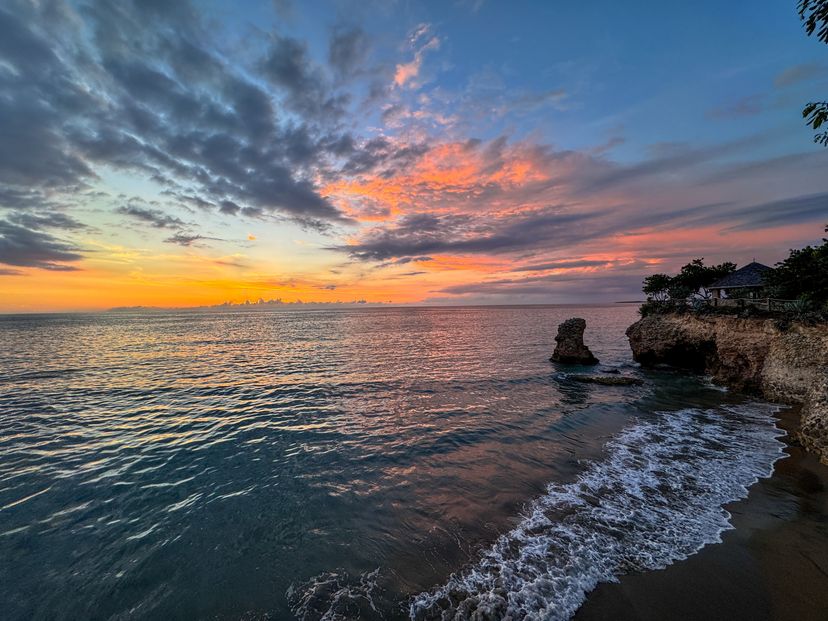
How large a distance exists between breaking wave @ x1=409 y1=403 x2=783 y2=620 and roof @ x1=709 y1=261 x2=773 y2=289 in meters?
31.0

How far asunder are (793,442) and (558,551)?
14.1 metres

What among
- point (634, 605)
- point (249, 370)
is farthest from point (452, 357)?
point (634, 605)

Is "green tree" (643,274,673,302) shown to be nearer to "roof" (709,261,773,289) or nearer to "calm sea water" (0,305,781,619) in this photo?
"roof" (709,261,773,289)

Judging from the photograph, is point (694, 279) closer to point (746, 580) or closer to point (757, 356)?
point (757, 356)

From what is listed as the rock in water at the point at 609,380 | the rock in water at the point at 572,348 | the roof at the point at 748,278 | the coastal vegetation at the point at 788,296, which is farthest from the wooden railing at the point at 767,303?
the rock in water at the point at 572,348

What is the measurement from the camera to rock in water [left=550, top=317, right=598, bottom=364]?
35834mm

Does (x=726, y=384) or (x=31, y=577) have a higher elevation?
(x=31, y=577)

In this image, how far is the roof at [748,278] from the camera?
116ft

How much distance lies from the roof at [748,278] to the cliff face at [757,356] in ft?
35.6

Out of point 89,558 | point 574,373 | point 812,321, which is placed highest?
point 812,321

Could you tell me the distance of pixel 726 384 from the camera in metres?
25.0

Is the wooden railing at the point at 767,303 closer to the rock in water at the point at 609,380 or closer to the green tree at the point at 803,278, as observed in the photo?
the green tree at the point at 803,278

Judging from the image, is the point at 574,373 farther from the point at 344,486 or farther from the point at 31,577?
the point at 31,577

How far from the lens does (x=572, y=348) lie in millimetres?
36156
